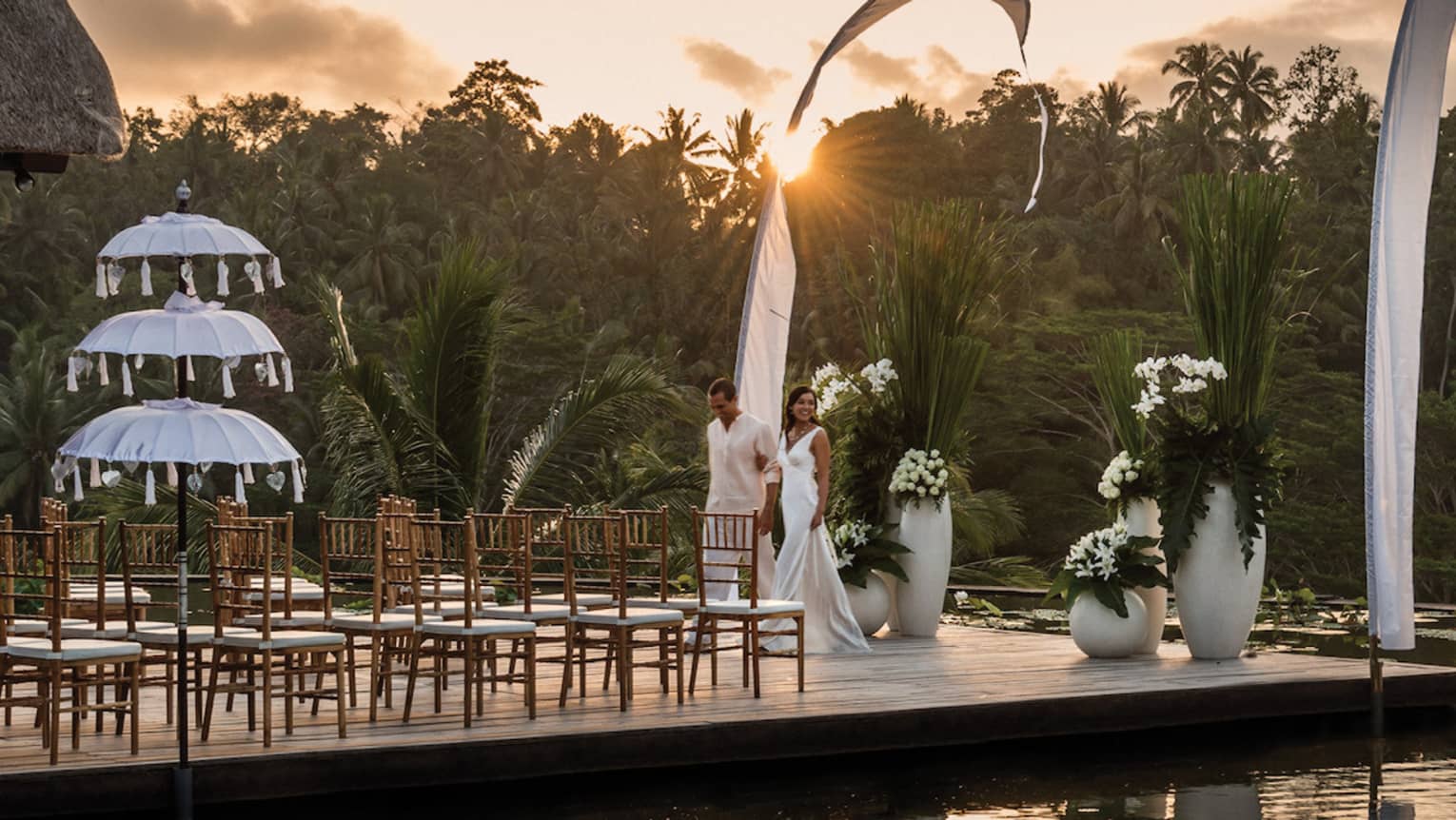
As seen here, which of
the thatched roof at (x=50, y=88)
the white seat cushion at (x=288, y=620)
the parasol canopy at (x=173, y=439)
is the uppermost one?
the thatched roof at (x=50, y=88)

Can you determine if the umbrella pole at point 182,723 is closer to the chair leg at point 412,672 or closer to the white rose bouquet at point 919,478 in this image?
the chair leg at point 412,672

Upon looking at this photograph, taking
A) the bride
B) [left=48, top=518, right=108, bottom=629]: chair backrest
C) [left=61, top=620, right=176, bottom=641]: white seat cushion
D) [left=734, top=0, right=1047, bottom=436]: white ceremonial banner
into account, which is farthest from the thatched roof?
[left=734, top=0, right=1047, bottom=436]: white ceremonial banner

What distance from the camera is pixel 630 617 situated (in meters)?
7.79

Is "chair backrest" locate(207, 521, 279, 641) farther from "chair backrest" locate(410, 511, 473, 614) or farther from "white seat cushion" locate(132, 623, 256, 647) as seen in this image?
"chair backrest" locate(410, 511, 473, 614)

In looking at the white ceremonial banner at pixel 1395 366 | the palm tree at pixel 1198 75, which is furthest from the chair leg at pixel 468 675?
the palm tree at pixel 1198 75

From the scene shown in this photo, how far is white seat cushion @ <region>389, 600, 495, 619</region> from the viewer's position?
7.80m

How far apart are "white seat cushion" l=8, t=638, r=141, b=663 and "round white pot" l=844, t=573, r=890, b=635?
502 centimetres

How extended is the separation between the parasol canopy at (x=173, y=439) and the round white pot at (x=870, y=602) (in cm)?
478

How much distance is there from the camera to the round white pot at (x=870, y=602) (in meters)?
10.9

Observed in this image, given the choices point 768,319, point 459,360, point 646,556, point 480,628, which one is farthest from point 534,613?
point 646,556

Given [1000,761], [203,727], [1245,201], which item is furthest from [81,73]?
[1245,201]

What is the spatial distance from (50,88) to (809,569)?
519 centimetres

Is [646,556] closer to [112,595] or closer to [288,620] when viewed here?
[112,595]

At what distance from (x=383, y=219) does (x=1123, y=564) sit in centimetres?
3324
